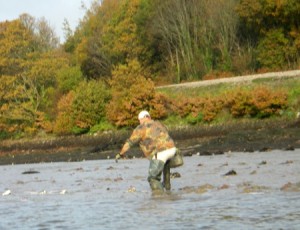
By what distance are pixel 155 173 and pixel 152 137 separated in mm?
761

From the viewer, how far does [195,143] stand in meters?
45.0

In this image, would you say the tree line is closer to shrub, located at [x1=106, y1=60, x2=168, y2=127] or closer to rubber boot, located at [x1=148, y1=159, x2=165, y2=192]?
shrub, located at [x1=106, y1=60, x2=168, y2=127]

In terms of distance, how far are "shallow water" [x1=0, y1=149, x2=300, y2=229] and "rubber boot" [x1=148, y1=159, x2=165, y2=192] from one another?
0.83 feet

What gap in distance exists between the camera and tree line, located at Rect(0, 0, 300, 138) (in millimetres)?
66125

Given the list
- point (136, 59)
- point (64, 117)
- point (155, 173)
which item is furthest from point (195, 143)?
point (136, 59)

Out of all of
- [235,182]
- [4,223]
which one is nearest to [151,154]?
[235,182]

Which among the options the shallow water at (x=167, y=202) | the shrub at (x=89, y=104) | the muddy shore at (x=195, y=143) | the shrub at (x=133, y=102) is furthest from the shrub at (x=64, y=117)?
the shallow water at (x=167, y=202)

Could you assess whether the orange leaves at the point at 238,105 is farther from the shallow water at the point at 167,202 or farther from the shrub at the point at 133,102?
the shallow water at the point at 167,202

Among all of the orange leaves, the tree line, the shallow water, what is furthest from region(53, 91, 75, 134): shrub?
the shallow water

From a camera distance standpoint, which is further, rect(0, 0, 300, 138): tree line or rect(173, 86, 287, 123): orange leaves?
rect(0, 0, 300, 138): tree line

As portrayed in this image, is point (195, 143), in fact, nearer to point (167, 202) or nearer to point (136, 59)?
point (167, 202)

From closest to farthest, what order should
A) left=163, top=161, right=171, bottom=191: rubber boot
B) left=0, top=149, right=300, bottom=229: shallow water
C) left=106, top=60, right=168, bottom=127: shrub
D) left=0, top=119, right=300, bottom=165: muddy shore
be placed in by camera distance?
left=0, top=149, right=300, bottom=229: shallow water, left=163, top=161, right=171, bottom=191: rubber boot, left=0, top=119, right=300, bottom=165: muddy shore, left=106, top=60, right=168, bottom=127: shrub

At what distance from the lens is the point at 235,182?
20.2m

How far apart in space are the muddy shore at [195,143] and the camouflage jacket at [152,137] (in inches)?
615
